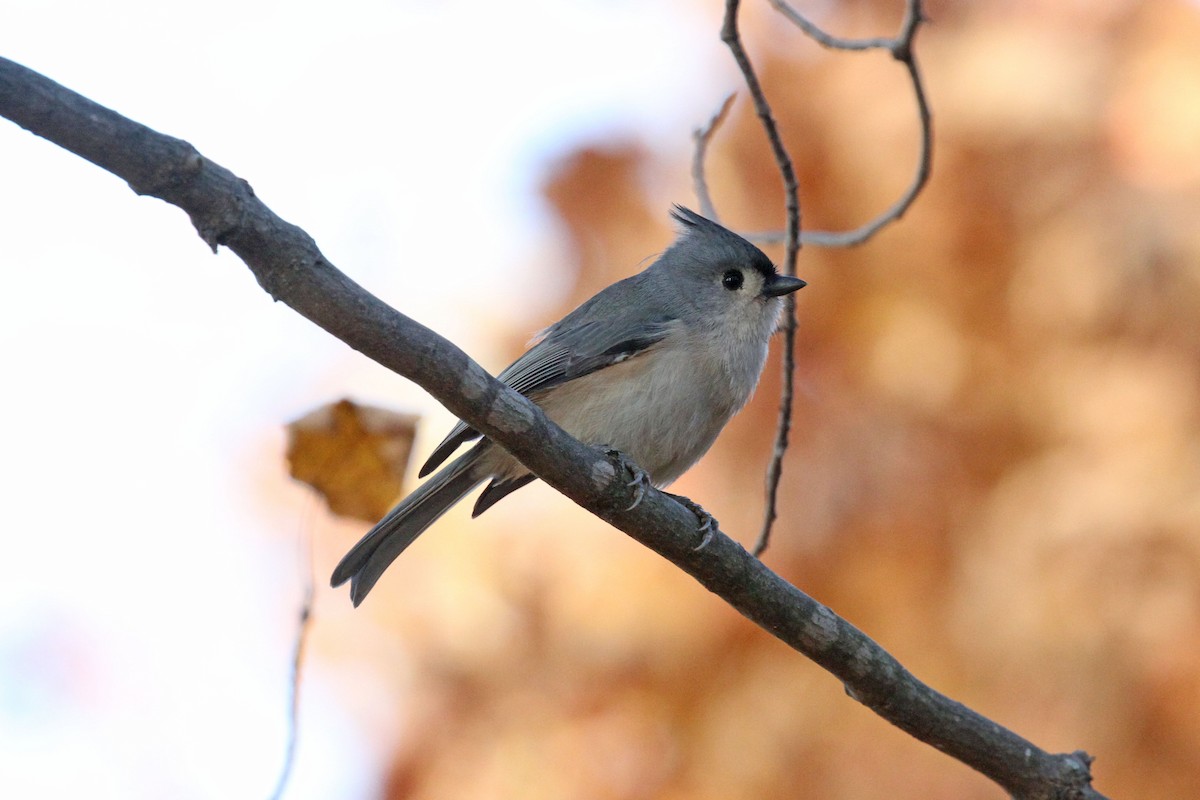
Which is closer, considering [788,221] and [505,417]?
[505,417]

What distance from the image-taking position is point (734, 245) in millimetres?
3328

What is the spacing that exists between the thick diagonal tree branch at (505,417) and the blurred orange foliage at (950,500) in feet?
4.03

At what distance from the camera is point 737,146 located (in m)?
4.25

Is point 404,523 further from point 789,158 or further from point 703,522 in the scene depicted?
point 789,158

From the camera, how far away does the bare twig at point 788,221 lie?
2.52m

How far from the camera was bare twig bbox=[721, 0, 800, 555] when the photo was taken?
2521 millimetres

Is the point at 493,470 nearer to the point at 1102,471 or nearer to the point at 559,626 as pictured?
the point at 559,626

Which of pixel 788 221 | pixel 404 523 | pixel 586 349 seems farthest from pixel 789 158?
pixel 404 523

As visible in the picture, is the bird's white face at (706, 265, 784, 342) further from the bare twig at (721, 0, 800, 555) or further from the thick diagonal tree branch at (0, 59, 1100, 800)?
the thick diagonal tree branch at (0, 59, 1100, 800)

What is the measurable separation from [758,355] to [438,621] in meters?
1.58

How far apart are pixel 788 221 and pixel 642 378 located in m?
0.58

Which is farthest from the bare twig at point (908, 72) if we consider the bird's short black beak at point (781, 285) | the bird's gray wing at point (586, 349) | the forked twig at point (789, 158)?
the bird's gray wing at point (586, 349)

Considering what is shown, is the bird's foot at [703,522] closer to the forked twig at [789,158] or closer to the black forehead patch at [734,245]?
the forked twig at [789,158]

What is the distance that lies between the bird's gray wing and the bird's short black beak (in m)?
0.30
